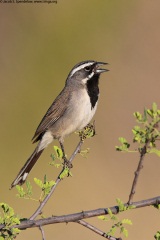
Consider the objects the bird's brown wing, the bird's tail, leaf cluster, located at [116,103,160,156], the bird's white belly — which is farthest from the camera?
the bird's brown wing

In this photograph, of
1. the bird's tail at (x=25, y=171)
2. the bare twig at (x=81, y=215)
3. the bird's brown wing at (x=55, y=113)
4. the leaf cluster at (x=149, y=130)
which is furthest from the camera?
the bird's brown wing at (x=55, y=113)

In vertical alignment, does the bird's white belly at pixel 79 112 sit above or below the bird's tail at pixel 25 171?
above

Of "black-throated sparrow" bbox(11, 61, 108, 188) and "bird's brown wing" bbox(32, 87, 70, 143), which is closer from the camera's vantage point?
"black-throated sparrow" bbox(11, 61, 108, 188)

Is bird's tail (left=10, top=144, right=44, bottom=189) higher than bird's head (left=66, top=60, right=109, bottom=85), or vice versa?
bird's head (left=66, top=60, right=109, bottom=85)

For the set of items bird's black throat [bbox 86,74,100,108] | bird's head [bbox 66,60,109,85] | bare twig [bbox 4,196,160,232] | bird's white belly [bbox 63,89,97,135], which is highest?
bird's head [bbox 66,60,109,85]

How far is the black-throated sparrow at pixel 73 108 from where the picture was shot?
15.2 ft

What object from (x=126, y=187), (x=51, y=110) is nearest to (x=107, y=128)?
(x=126, y=187)

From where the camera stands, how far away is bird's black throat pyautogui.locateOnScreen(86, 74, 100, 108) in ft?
15.4

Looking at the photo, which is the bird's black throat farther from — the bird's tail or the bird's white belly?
the bird's tail

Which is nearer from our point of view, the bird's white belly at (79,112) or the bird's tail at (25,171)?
the bird's tail at (25,171)

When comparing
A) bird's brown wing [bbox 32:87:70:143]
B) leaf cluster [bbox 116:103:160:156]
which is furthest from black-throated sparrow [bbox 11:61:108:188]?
leaf cluster [bbox 116:103:160:156]

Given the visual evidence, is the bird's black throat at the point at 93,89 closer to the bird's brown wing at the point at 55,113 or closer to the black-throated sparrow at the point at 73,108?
the black-throated sparrow at the point at 73,108

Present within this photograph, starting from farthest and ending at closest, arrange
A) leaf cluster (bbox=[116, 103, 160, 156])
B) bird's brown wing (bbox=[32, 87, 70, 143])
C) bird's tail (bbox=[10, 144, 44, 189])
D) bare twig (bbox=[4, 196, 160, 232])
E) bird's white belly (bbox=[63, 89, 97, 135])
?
bird's brown wing (bbox=[32, 87, 70, 143]) → bird's white belly (bbox=[63, 89, 97, 135]) → bird's tail (bbox=[10, 144, 44, 189]) → bare twig (bbox=[4, 196, 160, 232]) → leaf cluster (bbox=[116, 103, 160, 156])

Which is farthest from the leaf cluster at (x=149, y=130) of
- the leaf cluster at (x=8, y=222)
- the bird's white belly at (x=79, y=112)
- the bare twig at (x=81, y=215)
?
the bird's white belly at (x=79, y=112)
